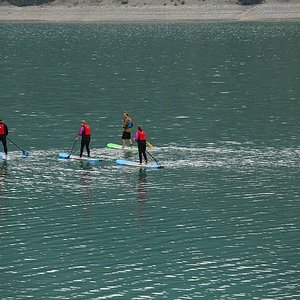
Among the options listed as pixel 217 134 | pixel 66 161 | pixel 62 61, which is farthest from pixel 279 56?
pixel 66 161

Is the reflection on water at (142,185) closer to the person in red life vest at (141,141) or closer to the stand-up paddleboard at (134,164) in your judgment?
the stand-up paddleboard at (134,164)

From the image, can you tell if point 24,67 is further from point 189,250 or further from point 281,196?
point 189,250

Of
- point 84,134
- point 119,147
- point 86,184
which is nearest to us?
point 86,184

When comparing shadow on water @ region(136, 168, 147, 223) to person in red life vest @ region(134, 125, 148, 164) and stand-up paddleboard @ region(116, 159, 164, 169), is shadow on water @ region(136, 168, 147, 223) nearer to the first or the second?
stand-up paddleboard @ region(116, 159, 164, 169)

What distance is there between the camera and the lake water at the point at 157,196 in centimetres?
4778

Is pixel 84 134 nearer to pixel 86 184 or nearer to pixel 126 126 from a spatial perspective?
pixel 126 126

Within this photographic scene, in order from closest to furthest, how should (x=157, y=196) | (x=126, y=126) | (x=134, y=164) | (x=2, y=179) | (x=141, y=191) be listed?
(x=157, y=196), (x=141, y=191), (x=2, y=179), (x=134, y=164), (x=126, y=126)

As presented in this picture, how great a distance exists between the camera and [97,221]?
57594mm

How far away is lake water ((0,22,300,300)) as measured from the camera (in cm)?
4778

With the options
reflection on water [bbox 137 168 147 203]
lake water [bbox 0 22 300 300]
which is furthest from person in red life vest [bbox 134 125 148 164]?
lake water [bbox 0 22 300 300]

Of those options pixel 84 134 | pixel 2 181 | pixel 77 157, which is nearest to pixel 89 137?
pixel 84 134

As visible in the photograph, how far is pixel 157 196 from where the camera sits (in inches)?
2495

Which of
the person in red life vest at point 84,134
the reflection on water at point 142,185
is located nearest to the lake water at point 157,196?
the reflection on water at point 142,185

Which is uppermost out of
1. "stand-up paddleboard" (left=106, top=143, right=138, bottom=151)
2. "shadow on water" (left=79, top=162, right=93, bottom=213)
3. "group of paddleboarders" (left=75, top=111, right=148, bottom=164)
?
"group of paddleboarders" (left=75, top=111, right=148, bottom=164)
